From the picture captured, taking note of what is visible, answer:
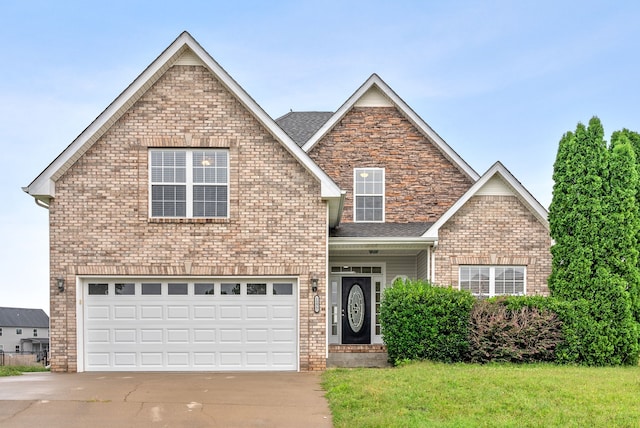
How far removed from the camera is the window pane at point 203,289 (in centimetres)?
1499

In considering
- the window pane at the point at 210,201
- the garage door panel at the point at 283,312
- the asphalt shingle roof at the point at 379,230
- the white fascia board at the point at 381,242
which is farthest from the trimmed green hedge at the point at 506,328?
the window pane at the point at 210,201

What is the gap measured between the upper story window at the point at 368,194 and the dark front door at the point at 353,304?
191 cm

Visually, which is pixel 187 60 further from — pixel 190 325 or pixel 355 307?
pixel 355 307

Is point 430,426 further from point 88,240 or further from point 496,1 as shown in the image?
point 496,1

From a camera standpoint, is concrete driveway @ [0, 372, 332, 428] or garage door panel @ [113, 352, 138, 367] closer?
A: concrete driveway @ [0, 372, 332, 428]

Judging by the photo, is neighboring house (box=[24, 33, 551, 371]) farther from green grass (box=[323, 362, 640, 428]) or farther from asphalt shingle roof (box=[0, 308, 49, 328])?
asphalt shingle roof (box=[0, 308, 49, 328])

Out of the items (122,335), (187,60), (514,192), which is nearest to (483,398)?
(122,335)

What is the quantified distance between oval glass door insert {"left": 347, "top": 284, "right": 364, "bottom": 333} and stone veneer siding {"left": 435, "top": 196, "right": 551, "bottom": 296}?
3.02 m

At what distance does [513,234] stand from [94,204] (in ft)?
35.1

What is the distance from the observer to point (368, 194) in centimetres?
1977

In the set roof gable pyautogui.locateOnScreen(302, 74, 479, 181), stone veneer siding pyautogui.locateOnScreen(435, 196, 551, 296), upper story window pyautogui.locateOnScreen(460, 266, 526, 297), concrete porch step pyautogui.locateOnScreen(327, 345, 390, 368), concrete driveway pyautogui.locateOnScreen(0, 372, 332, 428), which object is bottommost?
Result: concrete porch step pyautogui.locateOnScreen(327, 345, 390, 368)

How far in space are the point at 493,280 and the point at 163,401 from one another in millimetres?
10362

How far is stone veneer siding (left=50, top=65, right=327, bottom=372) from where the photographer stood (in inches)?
577

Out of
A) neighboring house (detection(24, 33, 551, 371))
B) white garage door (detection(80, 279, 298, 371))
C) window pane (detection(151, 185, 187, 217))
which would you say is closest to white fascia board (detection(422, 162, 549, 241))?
neighboring house (detection(24, 33, 551, 371))
